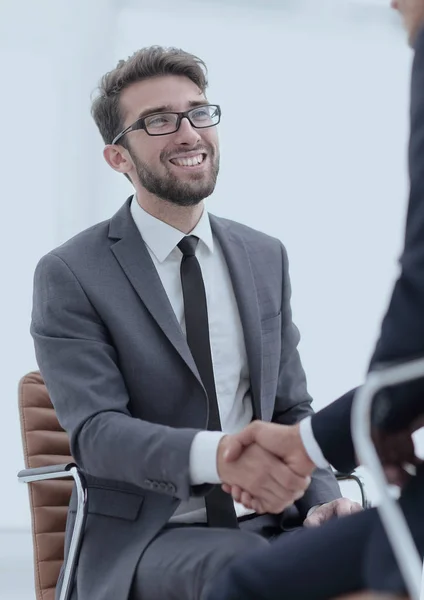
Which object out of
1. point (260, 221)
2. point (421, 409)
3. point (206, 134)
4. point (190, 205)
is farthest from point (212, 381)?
point (260, 221)

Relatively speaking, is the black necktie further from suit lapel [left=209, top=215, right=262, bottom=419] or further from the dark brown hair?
the dark brown hair

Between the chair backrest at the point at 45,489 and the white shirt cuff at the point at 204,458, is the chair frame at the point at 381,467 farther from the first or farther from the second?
the chair backrest at the point at 45,489

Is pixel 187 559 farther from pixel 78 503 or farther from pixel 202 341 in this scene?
pixel 202 341

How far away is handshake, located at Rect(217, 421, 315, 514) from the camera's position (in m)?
1.81

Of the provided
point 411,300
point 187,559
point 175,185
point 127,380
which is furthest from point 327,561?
point 175,185

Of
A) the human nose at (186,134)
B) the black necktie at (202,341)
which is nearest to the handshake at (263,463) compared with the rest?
the black necktie at (202,341)

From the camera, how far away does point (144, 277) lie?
2.26 meters

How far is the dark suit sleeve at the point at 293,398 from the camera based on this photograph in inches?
91.4

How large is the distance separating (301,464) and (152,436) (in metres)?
0.35

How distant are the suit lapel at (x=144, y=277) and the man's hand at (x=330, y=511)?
1.42 ft

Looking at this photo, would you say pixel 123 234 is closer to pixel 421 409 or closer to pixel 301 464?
pixel 301 464

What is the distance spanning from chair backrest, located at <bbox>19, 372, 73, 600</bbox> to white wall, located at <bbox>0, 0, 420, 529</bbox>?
1630mm

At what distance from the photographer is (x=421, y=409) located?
3.85 ft

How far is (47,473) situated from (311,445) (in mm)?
759
